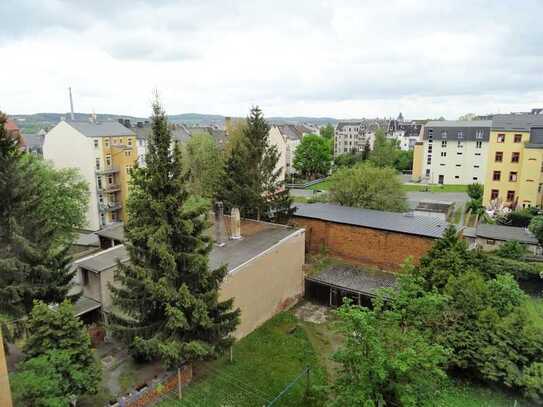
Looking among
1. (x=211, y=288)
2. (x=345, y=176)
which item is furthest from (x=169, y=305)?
(x=345, y=176)

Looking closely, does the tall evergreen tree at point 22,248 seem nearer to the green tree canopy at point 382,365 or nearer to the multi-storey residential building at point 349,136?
the green tree canopy at point 382,365

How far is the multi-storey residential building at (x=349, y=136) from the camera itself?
9444cm

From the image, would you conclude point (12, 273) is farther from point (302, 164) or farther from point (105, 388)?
point (302, 164)

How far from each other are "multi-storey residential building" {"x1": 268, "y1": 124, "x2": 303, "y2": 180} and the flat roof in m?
36.8

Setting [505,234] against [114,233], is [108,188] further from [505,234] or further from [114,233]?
[505,234]

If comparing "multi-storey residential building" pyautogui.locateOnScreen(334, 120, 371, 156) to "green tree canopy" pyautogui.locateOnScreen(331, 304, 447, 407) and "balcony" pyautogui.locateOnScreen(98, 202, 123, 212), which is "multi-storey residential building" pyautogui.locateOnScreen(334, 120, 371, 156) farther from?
"green tree canopy" pyautogui.locateOnScreen(331, 304, 447, 407)

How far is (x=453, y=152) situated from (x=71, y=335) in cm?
5853

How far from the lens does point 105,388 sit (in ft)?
44.4

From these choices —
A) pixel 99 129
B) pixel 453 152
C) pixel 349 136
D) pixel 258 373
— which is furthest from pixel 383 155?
pixel 258 373

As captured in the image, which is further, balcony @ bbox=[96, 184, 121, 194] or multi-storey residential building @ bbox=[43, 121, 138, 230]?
balcony @ bbox=[96, 184, 121, 194]

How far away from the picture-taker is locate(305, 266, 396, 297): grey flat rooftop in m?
20.0

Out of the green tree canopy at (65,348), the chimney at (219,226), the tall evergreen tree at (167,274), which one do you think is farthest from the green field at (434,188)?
the green tree canopy at (65,348)

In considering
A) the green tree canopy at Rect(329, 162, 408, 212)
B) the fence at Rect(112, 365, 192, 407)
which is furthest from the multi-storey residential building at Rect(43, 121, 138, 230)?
the fence at Rect(112, 365, 192, 407)

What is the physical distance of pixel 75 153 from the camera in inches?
1554
